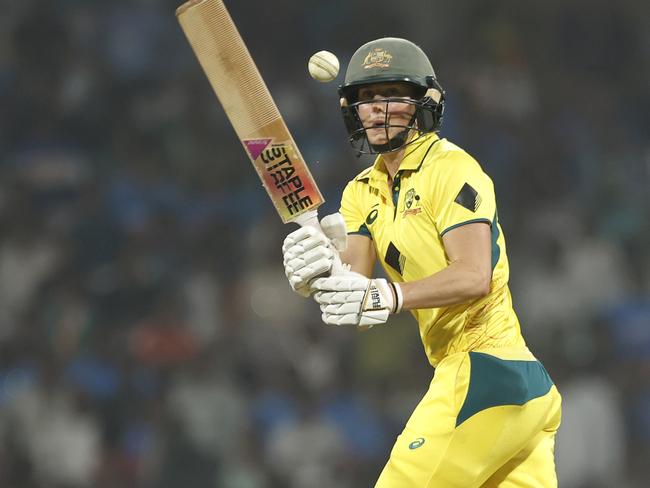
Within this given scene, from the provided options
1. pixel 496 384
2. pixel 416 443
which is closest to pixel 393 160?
pixel 496 384

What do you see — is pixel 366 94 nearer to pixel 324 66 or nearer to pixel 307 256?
pixel 324 66

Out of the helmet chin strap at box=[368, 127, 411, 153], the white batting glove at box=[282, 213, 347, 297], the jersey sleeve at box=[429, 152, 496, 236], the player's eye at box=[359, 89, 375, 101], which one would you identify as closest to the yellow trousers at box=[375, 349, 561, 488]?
the jersey sleeve at box=[429, 152, 496, 236]

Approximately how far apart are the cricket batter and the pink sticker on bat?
0.28 metres

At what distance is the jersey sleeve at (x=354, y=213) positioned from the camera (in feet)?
10.7

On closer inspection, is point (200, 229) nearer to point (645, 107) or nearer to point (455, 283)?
point (645, 107)

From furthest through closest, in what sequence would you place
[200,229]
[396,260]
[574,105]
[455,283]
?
[574,105] < [200,229] < [396,260] < [455,283]

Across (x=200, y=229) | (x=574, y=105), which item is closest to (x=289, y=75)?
(x=200, y=229)

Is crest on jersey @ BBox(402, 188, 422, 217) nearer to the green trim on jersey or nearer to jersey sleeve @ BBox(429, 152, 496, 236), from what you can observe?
jersey sleeve @ BBox(429, 152, 496, 236)

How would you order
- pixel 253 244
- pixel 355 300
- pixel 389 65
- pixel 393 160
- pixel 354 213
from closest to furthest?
pixel 355 300, pixel 389 65, pixel 393 160, pixel 354 213, pixel 253 244

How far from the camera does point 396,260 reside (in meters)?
3.09

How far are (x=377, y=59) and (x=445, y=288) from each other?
29.9 inches

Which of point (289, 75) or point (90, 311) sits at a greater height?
point (289, 75)

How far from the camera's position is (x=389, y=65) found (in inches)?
119

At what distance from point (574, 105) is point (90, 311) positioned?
3457 mm
